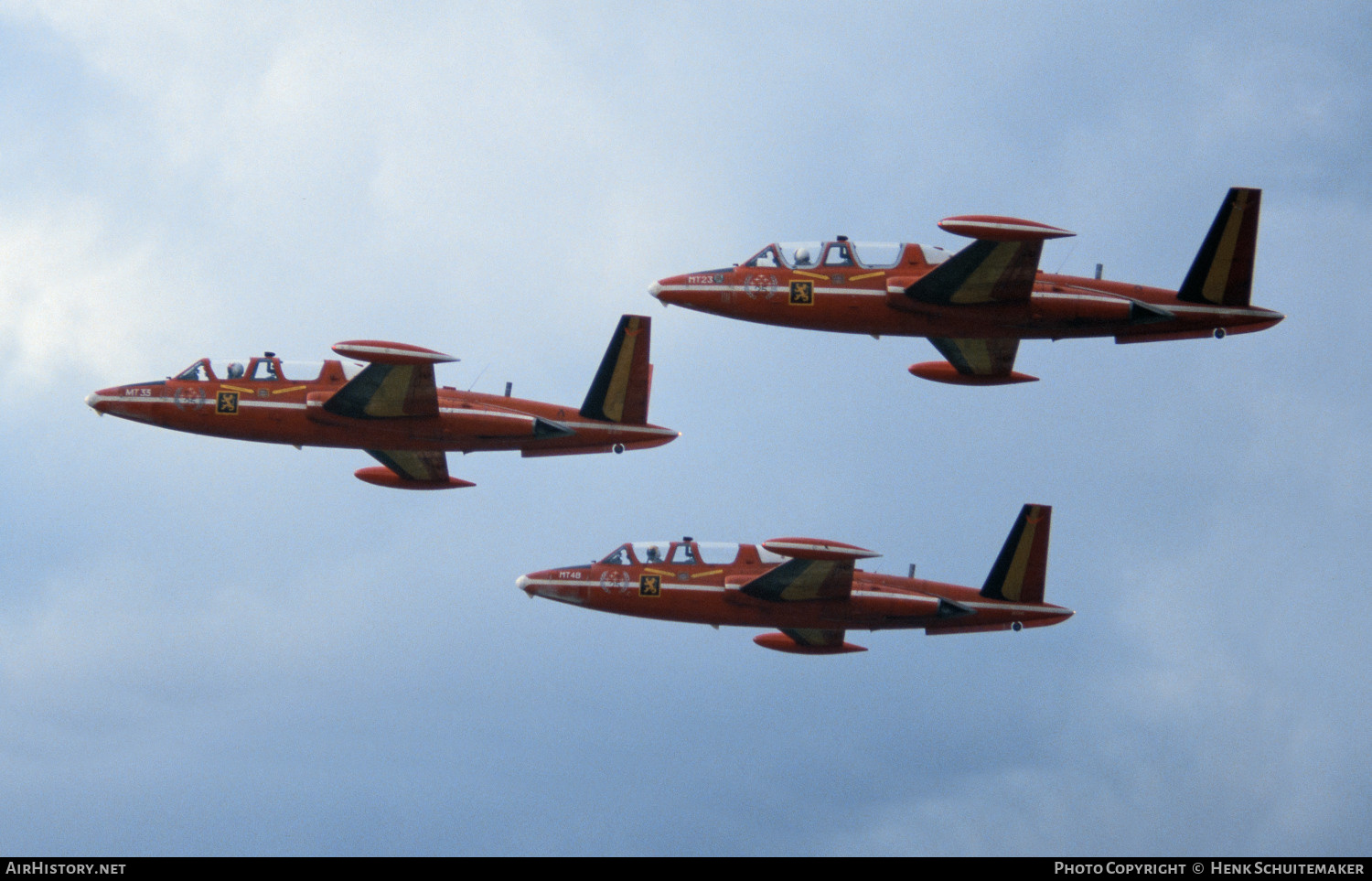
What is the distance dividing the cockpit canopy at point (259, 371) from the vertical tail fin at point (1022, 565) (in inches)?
941

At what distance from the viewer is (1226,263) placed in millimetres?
77000

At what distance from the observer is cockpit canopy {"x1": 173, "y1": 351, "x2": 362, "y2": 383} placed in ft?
263

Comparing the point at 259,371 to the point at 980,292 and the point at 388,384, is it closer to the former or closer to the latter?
the point at 388,384

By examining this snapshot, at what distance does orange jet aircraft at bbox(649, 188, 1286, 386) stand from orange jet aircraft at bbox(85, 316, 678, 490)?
4.04 meters

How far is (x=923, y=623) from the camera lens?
81.3 m

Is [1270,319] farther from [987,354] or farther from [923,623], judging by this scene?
[923,623]

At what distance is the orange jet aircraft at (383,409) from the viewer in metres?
78.6

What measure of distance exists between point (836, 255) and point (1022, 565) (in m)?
13.5

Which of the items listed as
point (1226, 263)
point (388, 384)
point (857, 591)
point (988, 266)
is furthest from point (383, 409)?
point (1226, 263)

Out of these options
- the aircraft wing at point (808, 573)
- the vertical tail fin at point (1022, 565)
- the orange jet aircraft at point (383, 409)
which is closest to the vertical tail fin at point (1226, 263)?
the vertical tail fin at point (1022, 565)

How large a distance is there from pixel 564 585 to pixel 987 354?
1717cm
